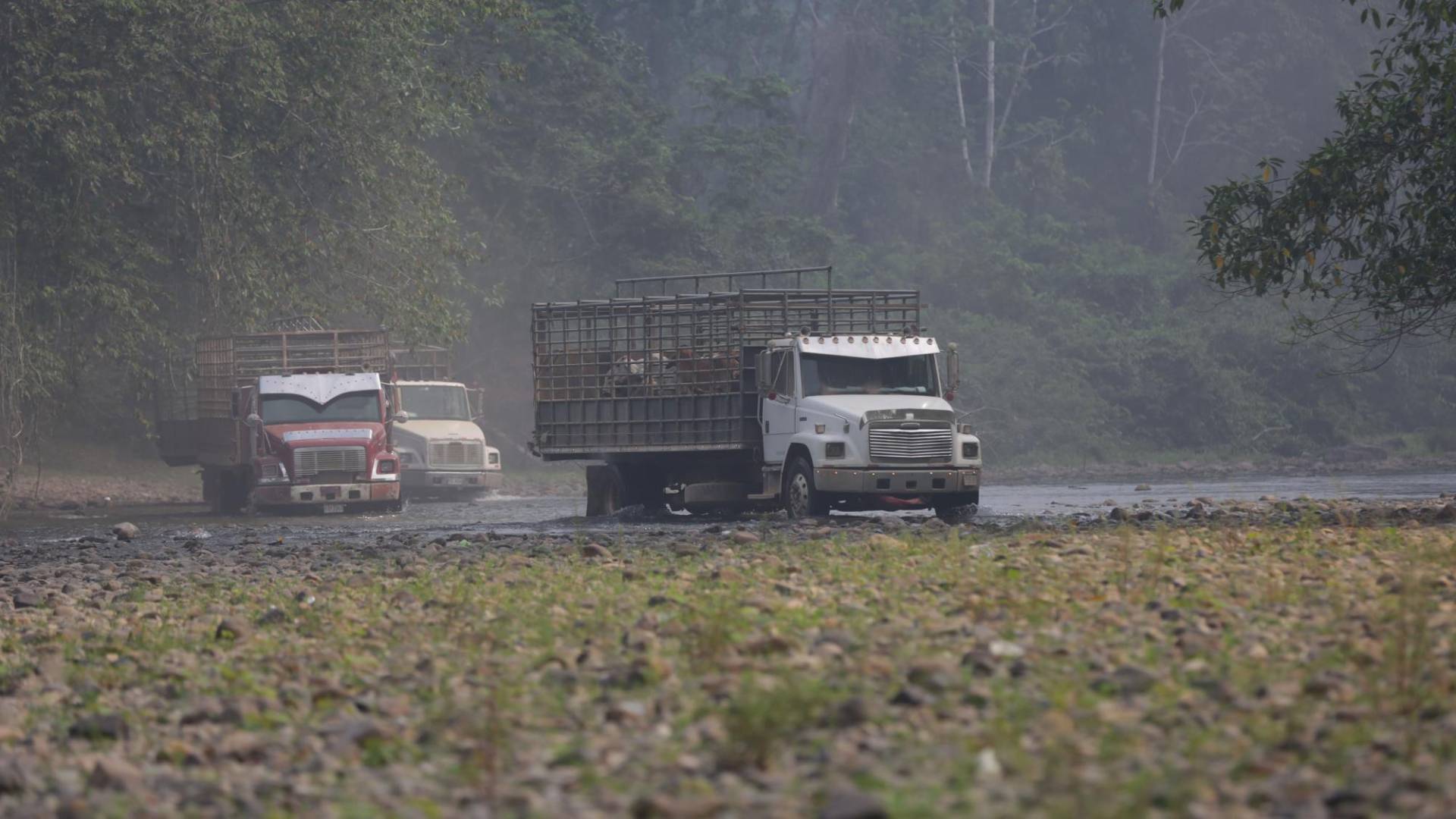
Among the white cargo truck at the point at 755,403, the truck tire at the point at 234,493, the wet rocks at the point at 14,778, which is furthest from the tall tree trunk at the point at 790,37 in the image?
the wet rocks at the point at 14,778

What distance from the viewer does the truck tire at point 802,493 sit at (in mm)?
20375

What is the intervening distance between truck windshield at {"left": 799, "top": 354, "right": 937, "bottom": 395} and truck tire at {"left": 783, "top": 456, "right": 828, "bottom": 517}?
3.12 ft

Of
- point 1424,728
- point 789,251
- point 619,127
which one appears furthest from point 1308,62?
point 1424,728

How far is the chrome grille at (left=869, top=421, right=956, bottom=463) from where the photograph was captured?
19.9 metres

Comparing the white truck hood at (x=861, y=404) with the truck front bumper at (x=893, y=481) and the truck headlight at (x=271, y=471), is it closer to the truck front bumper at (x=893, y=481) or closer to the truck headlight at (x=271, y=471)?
the truck front bumper at (x=893, y=481)

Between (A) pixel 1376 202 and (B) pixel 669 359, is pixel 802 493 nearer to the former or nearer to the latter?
(B) pixel 669 359

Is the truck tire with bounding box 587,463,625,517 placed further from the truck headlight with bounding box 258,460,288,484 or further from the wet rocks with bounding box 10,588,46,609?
the wet rocks with bounding box 10,588,46,609

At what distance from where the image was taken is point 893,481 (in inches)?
782

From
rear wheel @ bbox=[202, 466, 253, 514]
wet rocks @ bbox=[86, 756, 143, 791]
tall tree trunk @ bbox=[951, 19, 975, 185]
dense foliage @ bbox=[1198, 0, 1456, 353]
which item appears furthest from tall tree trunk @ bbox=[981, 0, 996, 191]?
wet rocks @ bbox=[86, 756, 143, 791]

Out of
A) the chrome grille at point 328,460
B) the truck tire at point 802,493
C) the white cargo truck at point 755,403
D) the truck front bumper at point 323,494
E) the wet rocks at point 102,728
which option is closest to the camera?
the wet rocks at point 102,728

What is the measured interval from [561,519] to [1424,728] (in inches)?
759

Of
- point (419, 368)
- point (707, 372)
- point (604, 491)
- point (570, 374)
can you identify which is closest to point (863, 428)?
point (707, 372)

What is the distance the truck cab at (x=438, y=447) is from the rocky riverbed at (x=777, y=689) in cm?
1807

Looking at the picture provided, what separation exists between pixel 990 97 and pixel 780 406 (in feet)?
148
